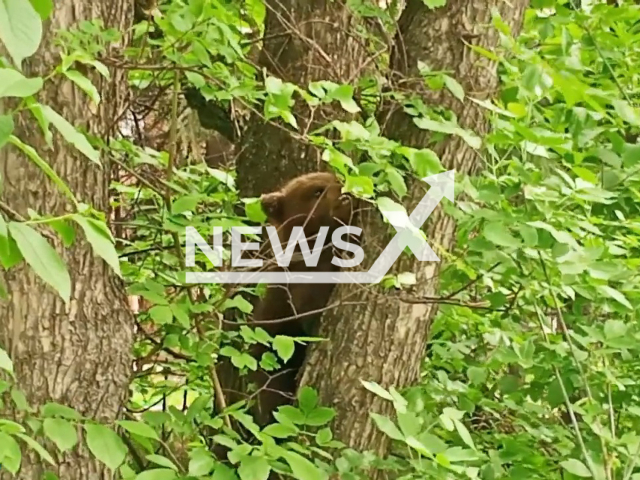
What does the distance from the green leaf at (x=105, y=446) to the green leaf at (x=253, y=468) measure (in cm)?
23

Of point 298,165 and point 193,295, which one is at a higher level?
point 298,165

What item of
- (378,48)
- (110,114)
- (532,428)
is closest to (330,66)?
(378,48)

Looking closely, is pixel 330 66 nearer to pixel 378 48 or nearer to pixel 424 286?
pixel 378 48

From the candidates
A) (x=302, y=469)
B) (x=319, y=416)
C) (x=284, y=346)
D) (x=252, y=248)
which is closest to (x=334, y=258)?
(x=252, y=248)

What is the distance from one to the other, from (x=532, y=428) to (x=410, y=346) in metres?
0.48

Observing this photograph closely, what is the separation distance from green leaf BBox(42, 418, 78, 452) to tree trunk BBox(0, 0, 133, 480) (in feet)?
0.59

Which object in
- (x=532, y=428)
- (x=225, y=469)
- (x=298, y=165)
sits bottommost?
(x=532, y=428)

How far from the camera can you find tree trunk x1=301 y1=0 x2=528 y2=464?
2.11 metres

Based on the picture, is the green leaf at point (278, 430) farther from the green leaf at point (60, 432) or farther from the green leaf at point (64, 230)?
Answer: the green leaf at point (64, 230)

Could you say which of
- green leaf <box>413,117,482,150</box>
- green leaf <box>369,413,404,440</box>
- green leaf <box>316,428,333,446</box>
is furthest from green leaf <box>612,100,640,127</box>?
green leaf <box>316,428,333,446</box>

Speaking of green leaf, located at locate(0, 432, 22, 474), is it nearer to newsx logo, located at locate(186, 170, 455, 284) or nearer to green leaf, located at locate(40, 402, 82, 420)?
green leaf, located at locate(40, 402, 82, 420)

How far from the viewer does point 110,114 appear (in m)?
1.87

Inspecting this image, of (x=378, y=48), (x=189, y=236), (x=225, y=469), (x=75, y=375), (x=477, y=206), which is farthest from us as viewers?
(x=378, y=48)

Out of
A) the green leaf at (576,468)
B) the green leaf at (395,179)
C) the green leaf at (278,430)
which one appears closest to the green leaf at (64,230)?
the green leaf at (278,430)
